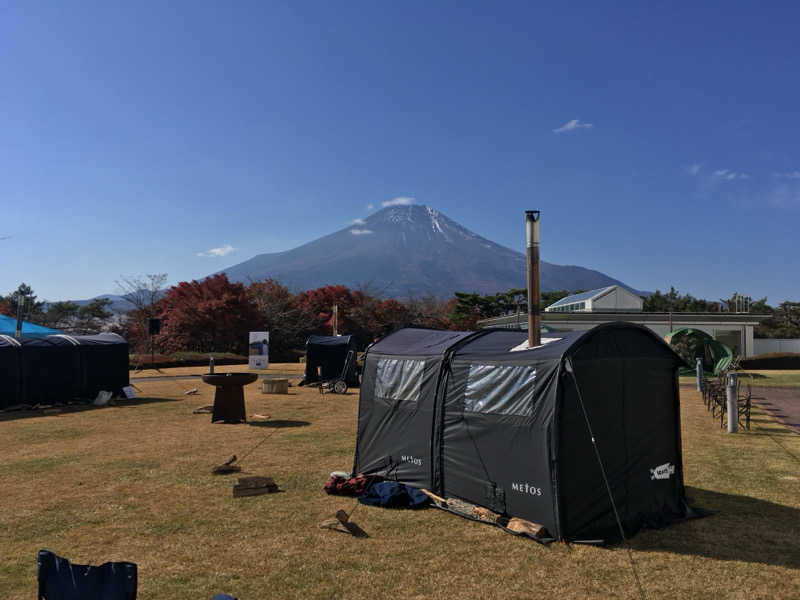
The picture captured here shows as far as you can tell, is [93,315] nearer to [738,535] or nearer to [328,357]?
[328,357]

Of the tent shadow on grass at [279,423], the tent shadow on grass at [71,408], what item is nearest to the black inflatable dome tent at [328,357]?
the tent shadow on grass at [71,408]

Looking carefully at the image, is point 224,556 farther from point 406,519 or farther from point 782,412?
point 782,412

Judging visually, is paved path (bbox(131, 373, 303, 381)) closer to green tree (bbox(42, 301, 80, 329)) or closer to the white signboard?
the white signboard

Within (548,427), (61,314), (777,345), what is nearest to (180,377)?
(548,427)

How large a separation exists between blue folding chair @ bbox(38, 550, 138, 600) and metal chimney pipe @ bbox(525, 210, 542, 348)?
5.60m

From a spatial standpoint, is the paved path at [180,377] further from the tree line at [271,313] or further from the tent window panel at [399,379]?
the tent window panel at [399,379]

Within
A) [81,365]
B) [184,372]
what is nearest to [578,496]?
[81,365]

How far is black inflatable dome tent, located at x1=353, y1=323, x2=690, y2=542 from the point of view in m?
6.64

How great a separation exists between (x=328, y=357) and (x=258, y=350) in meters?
8.95

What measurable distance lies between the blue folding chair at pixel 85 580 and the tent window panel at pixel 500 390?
4.65m

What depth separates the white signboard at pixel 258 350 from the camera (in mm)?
33375

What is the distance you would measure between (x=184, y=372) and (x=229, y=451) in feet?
77.2

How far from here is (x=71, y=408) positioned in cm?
1866

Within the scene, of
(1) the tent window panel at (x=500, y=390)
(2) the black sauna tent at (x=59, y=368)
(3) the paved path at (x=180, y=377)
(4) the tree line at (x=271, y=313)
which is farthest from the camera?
(4) the tree line at (x=271, y=313)
